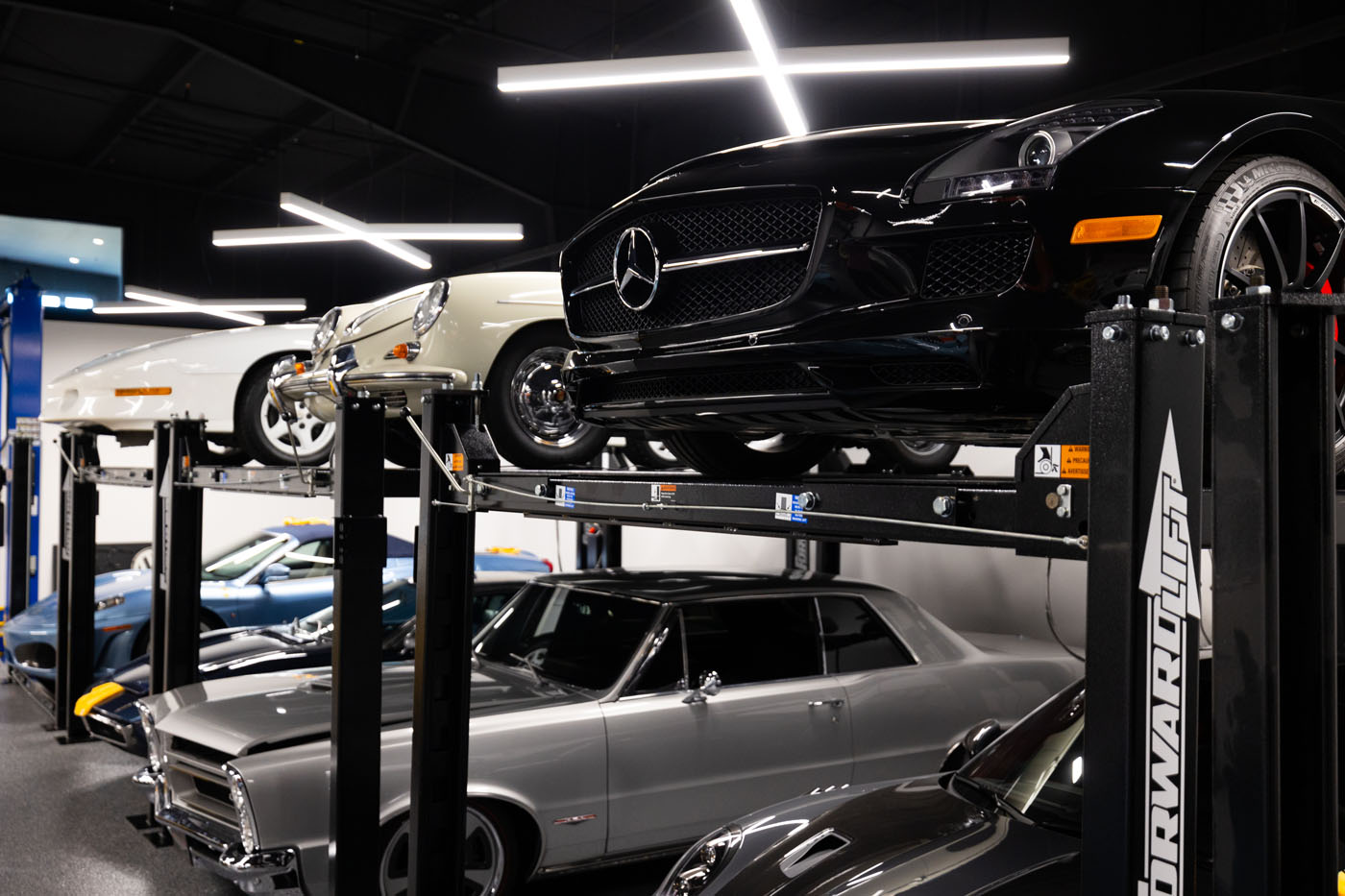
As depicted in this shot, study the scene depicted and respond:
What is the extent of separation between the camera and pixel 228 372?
6254 millimetres

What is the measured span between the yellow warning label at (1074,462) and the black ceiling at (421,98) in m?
6.35

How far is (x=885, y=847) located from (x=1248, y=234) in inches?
65.7

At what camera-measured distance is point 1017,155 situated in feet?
7.45

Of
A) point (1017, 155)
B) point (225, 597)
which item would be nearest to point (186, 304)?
point (225, 597)

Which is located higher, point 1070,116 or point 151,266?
point 151,266

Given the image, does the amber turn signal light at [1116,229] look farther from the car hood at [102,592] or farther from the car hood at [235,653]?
the car hood at [102,592]

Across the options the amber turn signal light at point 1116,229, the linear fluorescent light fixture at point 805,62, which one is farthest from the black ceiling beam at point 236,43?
the amber turn signal light at point 1116,229

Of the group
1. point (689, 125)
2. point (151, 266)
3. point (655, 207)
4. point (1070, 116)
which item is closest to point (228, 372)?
point (655, 207)

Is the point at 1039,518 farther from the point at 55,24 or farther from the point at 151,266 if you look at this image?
the point at 151,266

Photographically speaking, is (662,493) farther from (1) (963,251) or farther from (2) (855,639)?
(2) (855,639)

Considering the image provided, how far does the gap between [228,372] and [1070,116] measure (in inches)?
201

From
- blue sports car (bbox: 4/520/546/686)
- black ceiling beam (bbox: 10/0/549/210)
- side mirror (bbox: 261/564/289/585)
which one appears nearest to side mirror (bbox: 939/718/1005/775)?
blue sports car (bbox: 4/520/546/686)

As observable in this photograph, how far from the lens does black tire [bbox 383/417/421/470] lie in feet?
18.0

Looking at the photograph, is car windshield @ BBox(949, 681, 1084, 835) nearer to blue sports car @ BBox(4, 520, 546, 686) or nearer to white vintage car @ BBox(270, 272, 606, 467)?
white vintage car @ BBox(270, 272, 606, 467)
